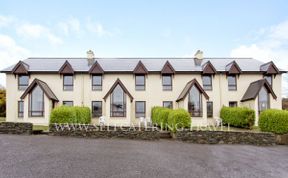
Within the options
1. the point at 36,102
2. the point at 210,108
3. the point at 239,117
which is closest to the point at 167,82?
the point at 210,108

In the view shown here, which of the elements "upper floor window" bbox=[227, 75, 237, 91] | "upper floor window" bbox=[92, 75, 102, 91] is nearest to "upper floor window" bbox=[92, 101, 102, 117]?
"upper floor window" bbox=[92, 75, 102, 91]

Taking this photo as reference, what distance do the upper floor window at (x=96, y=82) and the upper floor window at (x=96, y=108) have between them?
63.7 inches

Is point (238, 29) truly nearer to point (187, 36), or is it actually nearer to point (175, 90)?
point (187, 36)

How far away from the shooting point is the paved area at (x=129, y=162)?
8.06m

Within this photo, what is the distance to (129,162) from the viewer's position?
951cm

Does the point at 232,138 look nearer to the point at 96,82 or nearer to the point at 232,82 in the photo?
the point at 232,82

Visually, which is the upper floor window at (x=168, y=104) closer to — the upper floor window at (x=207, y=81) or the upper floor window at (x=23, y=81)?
the upper floor window at (x=207, y=81)

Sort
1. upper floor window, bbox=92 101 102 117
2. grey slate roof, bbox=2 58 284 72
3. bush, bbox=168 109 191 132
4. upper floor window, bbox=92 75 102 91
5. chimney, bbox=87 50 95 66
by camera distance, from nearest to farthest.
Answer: bush, bbox=168 109 191 132, upper floor window, bbox=92 101 102 117, upper floor window, bbox=92 75 102 91, grey slate roof, bbox=2 58 284 72, chimney, bbox=87 50 95 66

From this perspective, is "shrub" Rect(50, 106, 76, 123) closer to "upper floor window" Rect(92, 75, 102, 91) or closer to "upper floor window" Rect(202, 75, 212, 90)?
"upper floor window" Rect(92, 75, 102, 91)

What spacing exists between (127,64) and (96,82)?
4505 mm

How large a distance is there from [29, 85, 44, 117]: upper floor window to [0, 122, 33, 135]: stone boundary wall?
16.6 feet

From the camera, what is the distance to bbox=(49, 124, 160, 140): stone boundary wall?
16.3 meters

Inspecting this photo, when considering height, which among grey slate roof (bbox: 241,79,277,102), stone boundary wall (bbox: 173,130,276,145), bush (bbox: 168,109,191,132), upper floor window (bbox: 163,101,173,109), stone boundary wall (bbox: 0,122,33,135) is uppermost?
grey slate roof (bbox: 241,79,277,102)

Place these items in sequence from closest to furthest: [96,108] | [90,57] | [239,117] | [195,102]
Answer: [239,117], [195,102], [96,108], [90,57]
